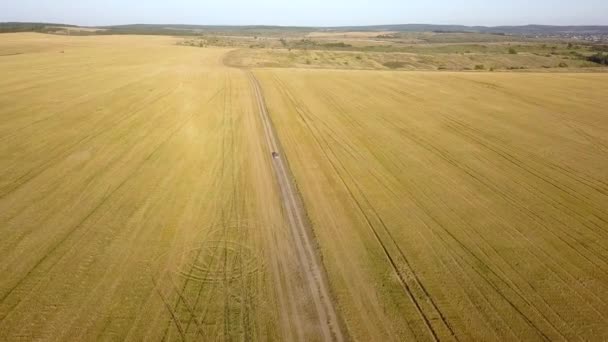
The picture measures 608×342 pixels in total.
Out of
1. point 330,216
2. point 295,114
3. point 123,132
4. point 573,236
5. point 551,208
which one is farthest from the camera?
point 295,114

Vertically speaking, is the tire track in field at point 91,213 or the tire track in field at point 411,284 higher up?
the tire track in field at point 91,213

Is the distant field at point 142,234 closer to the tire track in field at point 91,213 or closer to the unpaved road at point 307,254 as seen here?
the tire track in field at point 91,213

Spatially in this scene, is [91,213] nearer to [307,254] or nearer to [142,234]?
[142,234]

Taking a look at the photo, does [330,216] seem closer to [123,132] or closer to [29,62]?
[123,132]

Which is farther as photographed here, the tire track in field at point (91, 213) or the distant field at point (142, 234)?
the tire track in field at point (91, 213)

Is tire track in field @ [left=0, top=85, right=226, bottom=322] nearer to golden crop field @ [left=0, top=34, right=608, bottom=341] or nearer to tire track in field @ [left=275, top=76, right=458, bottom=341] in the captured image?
golden crop field @ [left=0, top=34, right=608, bottom=341]

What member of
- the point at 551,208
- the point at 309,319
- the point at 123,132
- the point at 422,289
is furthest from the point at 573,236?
the point at 123,132

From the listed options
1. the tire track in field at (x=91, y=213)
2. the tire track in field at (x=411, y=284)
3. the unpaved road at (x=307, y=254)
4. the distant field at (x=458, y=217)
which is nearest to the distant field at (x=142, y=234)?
the tire track in field at (x=91, y=213)
